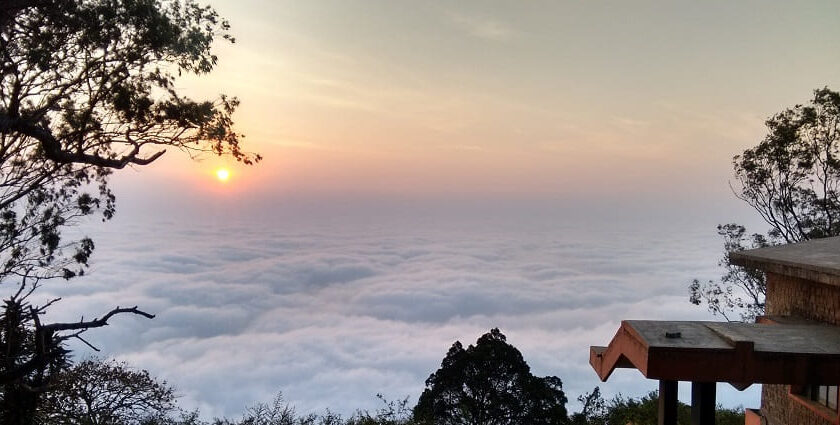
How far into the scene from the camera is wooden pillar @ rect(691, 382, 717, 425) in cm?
423

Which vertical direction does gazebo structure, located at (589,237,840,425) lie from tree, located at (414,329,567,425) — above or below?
above

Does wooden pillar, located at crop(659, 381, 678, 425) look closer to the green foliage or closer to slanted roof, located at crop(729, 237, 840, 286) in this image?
slanted roof, located at crop(729, 237, 840, 286)

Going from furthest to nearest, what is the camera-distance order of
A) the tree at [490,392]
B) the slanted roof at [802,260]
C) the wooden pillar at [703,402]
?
the tree at [490,392]
the slanted roof at [802,260]
the wooden pillar at [703,402]

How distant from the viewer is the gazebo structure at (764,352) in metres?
4.02

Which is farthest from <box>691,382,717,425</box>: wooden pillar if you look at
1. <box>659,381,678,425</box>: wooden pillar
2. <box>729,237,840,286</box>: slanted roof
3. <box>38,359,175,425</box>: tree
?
<box>38,359,175,425</box>: tree

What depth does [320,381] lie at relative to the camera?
73500mm

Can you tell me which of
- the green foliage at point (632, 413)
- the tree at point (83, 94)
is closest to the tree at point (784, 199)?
the green foliage at point (632, 413)

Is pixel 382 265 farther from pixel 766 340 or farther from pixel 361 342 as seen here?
pixel 766 340

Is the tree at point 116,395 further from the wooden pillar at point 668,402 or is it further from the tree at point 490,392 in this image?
the wooden pillar at point 668,402

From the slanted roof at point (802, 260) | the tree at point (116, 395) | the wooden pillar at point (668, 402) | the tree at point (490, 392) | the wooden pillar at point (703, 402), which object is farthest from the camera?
the tree at point (490, 392)

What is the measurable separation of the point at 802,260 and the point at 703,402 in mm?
2558

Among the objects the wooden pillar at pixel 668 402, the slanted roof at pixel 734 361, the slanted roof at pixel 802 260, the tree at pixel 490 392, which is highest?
the slanted roof at pixel 802 260

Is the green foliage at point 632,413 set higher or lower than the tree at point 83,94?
lower

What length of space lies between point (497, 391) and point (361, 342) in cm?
7151
